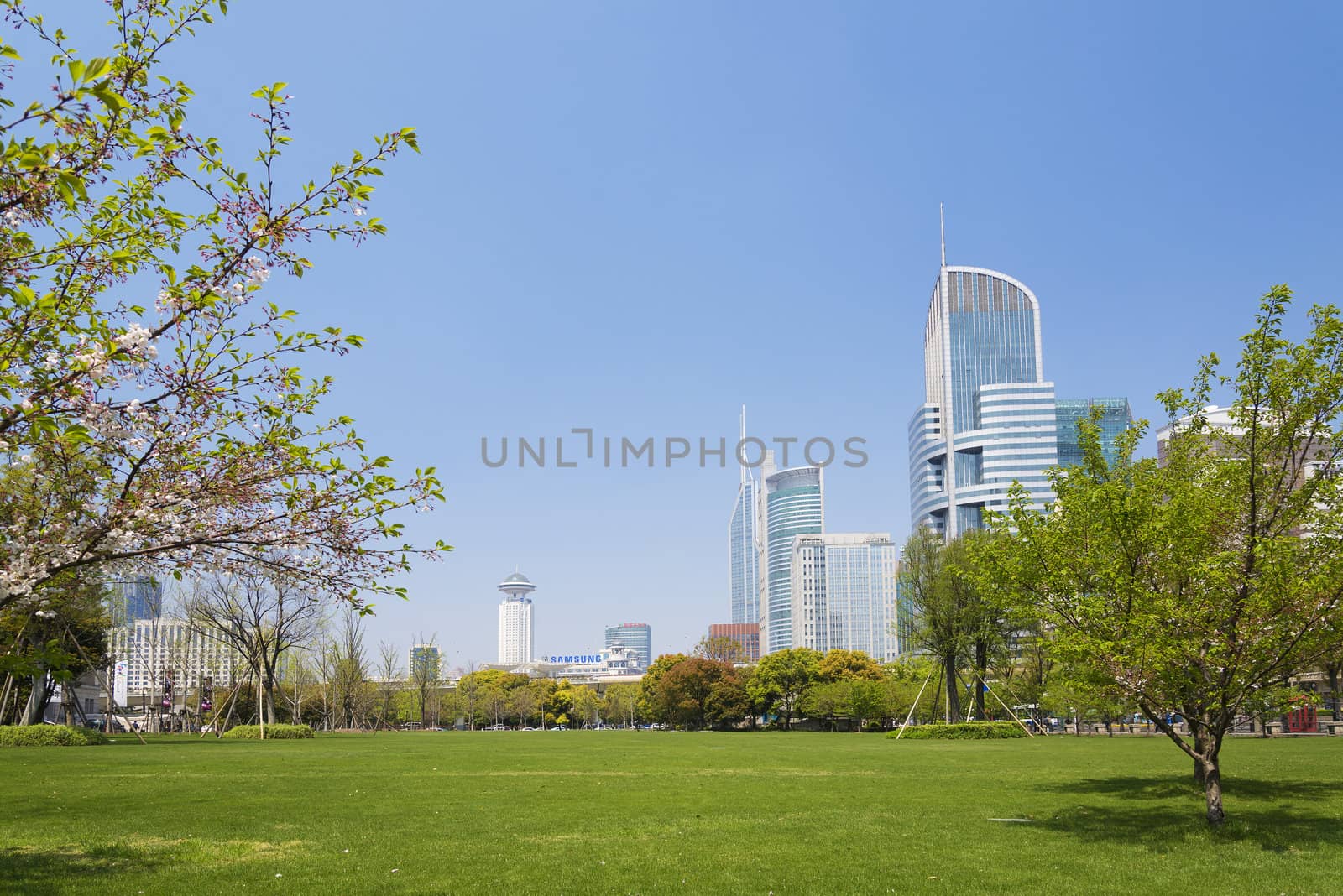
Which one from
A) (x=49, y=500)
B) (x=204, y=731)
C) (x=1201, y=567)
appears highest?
(x=49, y=500)

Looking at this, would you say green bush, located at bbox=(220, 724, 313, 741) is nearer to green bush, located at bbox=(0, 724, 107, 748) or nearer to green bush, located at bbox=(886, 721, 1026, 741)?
green bush, located at bbox=(0, 724, 107, 748)

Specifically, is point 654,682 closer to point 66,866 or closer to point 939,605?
point 939,605

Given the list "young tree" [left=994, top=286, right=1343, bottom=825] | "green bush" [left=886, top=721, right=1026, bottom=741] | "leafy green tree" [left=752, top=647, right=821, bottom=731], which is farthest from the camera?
"leafy green tree" [left=752, top=647, right=821, bottom=731]

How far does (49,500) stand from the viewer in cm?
861

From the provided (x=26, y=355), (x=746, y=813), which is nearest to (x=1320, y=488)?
(x=746, y=813)

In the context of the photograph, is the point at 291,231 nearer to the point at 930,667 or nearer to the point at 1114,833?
the point at 1114,833

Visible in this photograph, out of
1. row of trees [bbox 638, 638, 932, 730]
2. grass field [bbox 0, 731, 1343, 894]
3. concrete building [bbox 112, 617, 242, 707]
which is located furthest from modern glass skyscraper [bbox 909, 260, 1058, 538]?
grass field [bbox 0, 731, 1343, 894]

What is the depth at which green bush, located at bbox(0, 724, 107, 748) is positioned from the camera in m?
38.0

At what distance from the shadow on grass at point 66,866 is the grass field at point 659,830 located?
0.05 meters

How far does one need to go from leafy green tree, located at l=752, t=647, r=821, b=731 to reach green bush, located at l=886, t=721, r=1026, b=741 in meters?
34.3

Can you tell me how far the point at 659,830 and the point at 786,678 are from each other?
7332cm

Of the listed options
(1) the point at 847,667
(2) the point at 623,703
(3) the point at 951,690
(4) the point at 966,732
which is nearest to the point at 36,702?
(4) the point at 966,732

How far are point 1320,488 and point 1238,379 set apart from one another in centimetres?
200

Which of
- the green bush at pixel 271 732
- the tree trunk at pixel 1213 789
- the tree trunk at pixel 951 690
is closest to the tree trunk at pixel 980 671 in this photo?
the tree trunk at pixel 951 690
